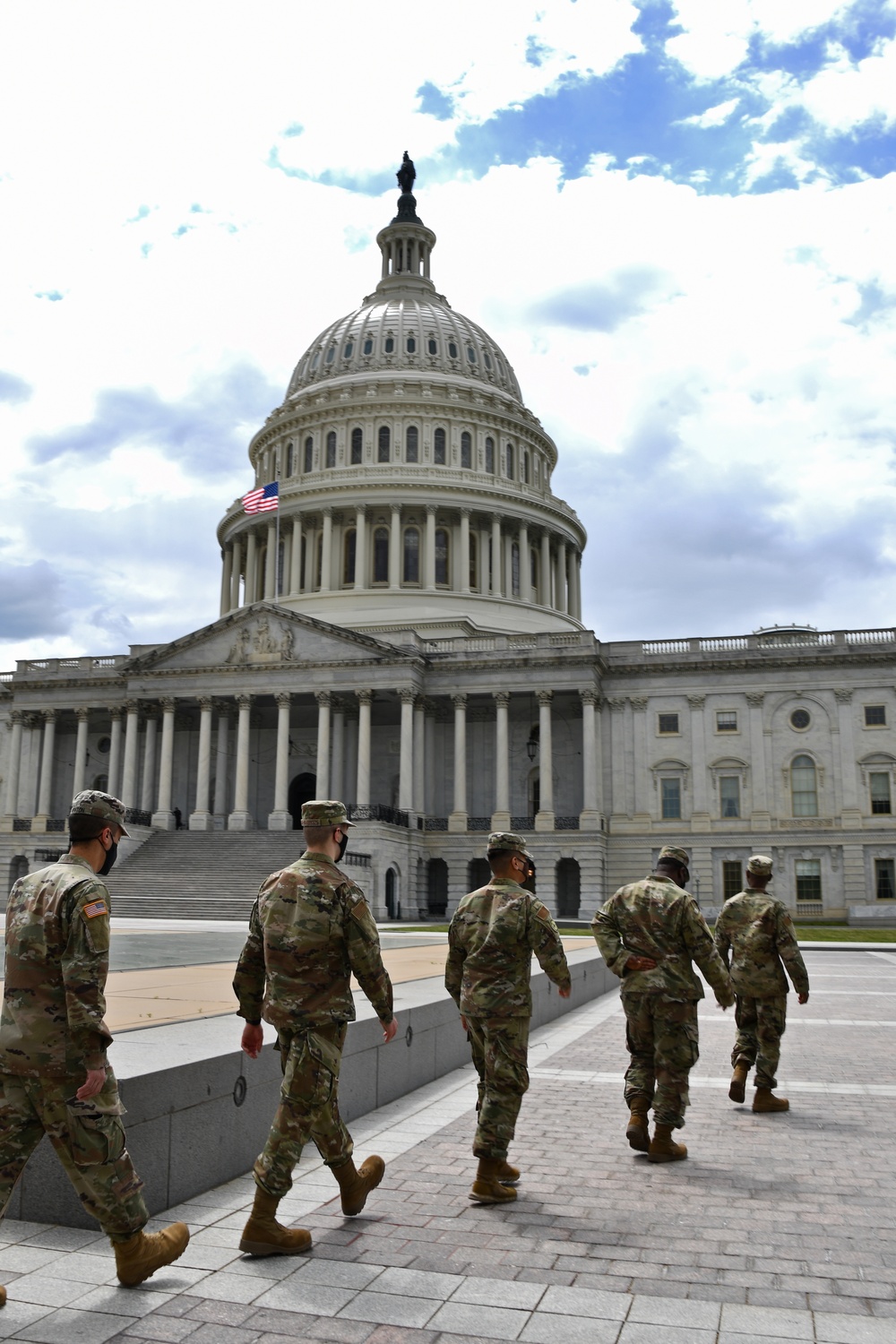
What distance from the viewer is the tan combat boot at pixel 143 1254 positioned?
A: 616 centimetres

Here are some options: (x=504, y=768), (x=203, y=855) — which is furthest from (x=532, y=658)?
(x=203, y=855)

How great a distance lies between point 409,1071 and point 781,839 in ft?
166

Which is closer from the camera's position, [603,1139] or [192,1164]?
[192,1164]

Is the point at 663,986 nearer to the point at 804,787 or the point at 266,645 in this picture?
the point at 804,787

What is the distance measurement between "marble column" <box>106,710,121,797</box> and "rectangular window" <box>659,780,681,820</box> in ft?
98.7

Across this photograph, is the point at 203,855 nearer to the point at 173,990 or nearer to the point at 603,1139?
the point at 173,990

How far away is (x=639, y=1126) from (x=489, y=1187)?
6.44 ft

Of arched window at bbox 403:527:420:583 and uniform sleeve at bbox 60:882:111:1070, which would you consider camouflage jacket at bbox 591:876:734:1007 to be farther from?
arched window at bbox 403:527:420:583

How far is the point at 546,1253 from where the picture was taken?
6965 mm

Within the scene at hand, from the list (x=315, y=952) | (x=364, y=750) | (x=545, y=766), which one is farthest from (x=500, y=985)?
(x=545, y=766)

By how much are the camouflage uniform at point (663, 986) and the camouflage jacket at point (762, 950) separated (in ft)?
6.29

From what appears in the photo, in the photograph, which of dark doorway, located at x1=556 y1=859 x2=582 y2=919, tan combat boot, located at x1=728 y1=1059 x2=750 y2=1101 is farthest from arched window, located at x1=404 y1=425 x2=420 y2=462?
tan combat boot, located at x1=728 y1=1059 x2=750 y2=1101

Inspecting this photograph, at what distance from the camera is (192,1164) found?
8.02 m

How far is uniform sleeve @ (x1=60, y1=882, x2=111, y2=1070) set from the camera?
5879mm
